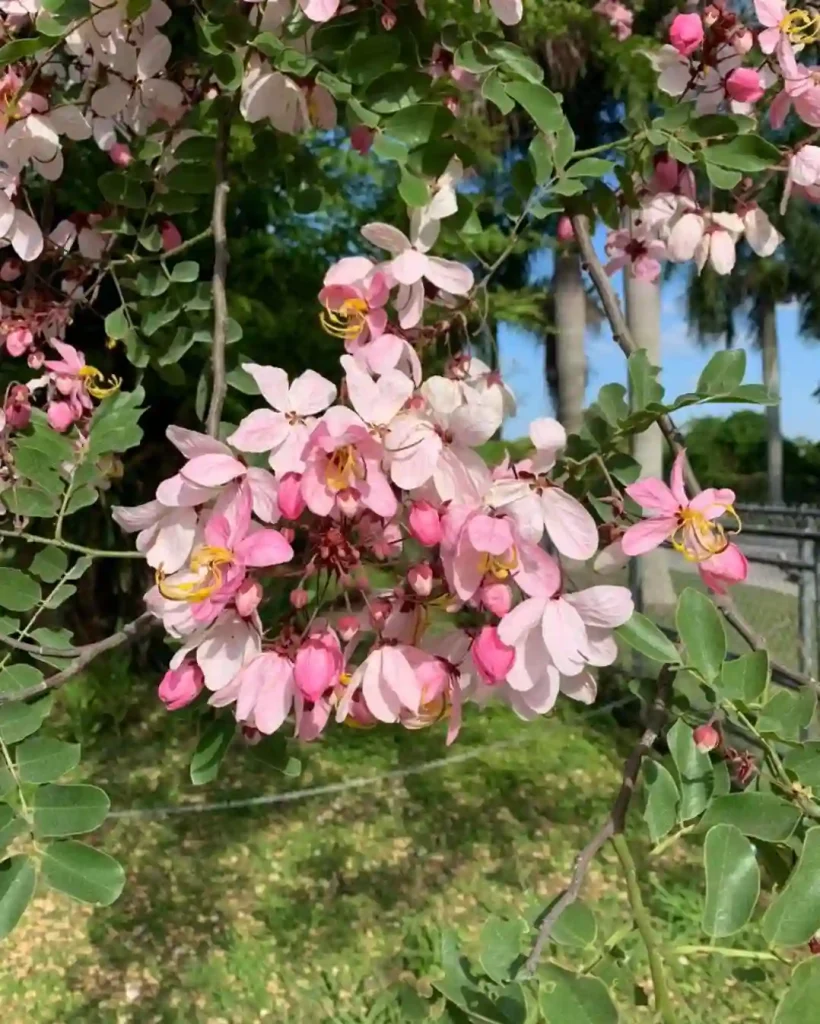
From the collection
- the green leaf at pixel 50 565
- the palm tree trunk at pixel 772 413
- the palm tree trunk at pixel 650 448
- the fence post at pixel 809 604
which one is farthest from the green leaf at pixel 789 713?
the palm tree trunk at pixel 772 413

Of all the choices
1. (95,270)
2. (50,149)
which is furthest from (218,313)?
(95,270)

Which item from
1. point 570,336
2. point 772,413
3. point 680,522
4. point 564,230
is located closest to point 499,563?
point 680,522

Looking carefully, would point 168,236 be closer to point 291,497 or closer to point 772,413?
point 291,497

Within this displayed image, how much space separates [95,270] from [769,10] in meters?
0.69

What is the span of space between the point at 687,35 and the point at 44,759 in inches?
28.1

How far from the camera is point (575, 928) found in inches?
18.2

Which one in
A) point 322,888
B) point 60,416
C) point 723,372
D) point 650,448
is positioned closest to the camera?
point 723,372

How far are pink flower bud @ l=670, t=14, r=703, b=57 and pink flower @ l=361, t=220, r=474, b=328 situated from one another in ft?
1.01

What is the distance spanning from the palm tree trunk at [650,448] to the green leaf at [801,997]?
2.38m

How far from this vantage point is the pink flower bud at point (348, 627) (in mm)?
511

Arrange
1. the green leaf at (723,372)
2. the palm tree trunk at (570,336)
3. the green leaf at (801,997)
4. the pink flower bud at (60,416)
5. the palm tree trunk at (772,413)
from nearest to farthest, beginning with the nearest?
the green leaf at (801,997) → the green leaf at (723,372) → the pink flower bud at (60,416) → the palm tree trunk at (570,336) → the palm tree trunk at (772,413)

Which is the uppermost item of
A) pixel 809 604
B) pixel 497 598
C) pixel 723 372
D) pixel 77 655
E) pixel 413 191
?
pixel 413 191

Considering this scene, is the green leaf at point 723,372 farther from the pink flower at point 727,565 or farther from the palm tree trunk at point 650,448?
the palm tree trunk at point 650,448

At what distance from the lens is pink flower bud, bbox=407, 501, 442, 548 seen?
0.46 m
